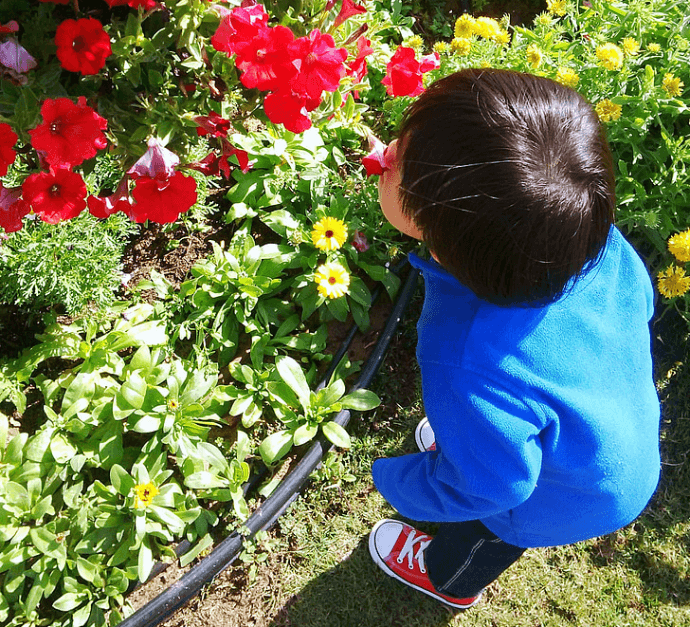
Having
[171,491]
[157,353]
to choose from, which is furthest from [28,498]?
[157,353]

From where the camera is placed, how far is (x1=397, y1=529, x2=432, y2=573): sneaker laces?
6.97 ft

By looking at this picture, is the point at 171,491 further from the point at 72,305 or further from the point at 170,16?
the point at 170,16

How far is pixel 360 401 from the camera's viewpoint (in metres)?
2.16

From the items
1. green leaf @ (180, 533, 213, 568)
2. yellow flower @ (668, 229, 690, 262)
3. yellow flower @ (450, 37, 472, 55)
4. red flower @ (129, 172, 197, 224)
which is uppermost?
yellow flower @ (450, 37, 472, 55)

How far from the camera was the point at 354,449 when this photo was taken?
2320mm

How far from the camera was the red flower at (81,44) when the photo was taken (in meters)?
1.15

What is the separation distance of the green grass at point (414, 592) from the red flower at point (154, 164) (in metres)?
1.27

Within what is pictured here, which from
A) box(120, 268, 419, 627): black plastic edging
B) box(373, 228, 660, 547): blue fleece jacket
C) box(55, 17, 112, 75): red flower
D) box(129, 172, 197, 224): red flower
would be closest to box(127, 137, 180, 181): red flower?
box(129, 172, 197, 224): red flower

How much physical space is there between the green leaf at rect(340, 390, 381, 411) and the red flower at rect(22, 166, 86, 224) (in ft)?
3.79

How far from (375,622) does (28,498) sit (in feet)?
4.07

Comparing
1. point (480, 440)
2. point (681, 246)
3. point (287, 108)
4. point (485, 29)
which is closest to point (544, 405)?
point (480, 440)

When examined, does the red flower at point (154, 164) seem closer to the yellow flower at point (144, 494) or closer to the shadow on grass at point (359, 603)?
the yellow flower at point (144, 494)

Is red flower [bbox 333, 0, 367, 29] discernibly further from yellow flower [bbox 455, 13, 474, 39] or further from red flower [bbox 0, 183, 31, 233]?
red flower [bbox 0, 183, 31, 233]

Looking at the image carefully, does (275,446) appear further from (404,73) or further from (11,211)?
(404,73)
